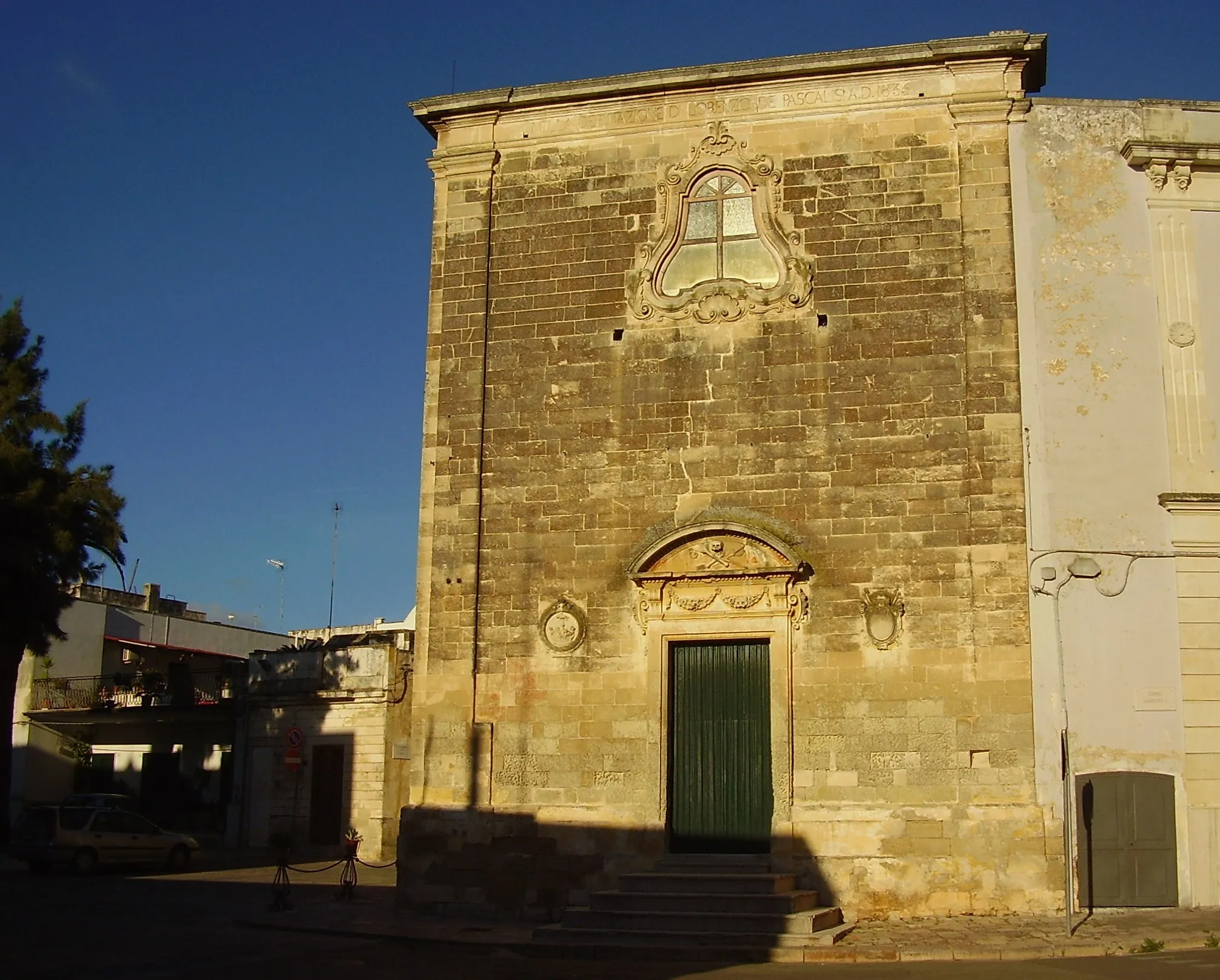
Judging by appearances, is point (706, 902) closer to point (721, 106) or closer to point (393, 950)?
point (393, 950)

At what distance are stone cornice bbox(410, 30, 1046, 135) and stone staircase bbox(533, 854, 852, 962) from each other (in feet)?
28.5

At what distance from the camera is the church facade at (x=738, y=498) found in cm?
1342

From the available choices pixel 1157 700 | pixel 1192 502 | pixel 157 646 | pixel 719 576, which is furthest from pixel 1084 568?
pixel 157 646

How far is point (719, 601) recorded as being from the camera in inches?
555

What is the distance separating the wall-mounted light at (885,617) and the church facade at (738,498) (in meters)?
0.03

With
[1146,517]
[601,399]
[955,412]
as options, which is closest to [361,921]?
[601,399]

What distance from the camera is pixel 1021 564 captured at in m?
13.5

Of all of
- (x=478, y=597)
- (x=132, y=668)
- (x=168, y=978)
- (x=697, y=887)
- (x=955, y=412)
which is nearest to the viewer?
(x=168, y=978)

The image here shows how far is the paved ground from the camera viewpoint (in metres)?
10.3

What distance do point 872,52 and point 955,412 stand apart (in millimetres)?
4194

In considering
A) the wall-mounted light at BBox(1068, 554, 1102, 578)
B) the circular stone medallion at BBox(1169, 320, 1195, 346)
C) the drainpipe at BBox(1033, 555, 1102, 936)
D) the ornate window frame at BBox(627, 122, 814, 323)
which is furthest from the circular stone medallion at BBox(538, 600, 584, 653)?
the circular stone medallion at BBox(1169, 320, 1195, 346)

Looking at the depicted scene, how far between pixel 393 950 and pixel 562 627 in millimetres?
3915

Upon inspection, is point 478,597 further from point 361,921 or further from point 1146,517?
point 1146,517

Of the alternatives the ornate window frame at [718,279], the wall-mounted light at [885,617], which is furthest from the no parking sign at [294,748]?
the wall-mounted light at [885,617]
